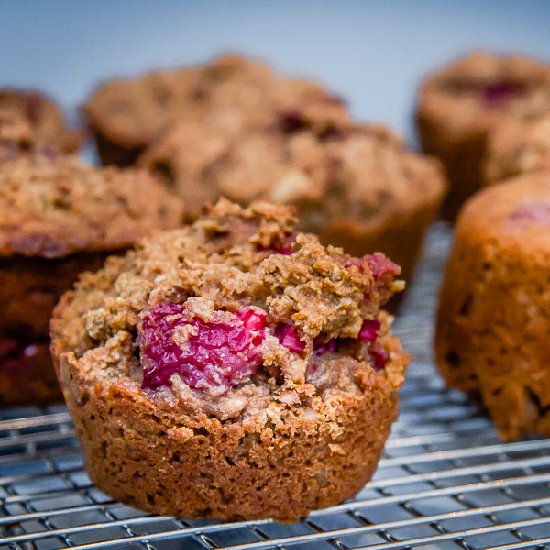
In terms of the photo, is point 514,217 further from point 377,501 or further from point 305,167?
point 377,501

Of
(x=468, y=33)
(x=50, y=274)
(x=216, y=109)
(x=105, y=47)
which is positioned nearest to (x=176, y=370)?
(x=50, y=274)

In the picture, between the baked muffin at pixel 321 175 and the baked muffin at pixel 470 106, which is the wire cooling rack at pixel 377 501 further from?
the baked muffin at pixel 470 106

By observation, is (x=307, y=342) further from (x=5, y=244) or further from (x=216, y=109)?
(x=216, y=109)

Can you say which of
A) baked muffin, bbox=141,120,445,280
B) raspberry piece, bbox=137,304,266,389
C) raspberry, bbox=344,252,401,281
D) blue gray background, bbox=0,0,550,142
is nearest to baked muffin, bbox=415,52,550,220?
blue gray background, bbox=0,0,550,142

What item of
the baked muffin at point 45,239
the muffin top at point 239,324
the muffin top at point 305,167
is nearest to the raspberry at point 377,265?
the muffin top at point 239,324

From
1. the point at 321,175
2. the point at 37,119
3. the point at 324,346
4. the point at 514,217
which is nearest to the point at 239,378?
the point at 324,346

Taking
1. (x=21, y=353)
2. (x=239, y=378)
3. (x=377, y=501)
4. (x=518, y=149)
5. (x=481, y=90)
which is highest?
(x=481, y=90)
